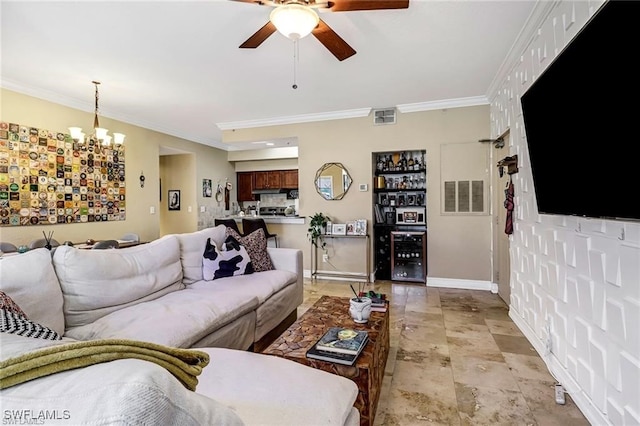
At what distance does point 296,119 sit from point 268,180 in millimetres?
3216

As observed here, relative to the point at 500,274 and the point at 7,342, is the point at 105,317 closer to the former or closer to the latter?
the point at 7,342

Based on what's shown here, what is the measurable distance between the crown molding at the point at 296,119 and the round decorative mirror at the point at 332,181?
769mm

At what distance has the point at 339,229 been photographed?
508 cm

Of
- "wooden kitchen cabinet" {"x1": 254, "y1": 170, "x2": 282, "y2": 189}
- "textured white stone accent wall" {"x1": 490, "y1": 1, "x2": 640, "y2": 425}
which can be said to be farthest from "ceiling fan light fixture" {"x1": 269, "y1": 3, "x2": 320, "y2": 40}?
"wooden kitchen cabinet" {"x1": 254, "y1": 170, "x2": 282, "y2": 189}

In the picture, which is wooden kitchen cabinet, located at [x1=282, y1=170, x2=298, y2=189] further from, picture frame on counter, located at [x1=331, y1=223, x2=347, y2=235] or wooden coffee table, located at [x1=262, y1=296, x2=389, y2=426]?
wooden coffee table, located at [x1=262, y1=296, x2=389, y2=426]

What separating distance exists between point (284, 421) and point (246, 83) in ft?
12.0

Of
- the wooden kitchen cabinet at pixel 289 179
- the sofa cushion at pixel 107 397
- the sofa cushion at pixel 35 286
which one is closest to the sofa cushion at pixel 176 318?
the sofa cushion at pixel 35 286

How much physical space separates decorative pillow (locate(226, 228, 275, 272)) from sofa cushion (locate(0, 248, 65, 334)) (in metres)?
1.65

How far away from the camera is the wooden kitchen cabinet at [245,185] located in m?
8.38

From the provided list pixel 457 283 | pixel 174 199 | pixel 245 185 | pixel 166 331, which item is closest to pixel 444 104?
pixel 457 283

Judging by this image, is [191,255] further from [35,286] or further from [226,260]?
[35,286]

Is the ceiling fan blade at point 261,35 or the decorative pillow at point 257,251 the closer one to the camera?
the ceiling fan blade at point 261,35

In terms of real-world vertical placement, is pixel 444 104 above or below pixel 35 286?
above

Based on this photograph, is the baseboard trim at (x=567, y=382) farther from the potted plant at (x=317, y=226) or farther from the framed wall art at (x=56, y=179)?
the framed wall art at (x=56, y=179)
